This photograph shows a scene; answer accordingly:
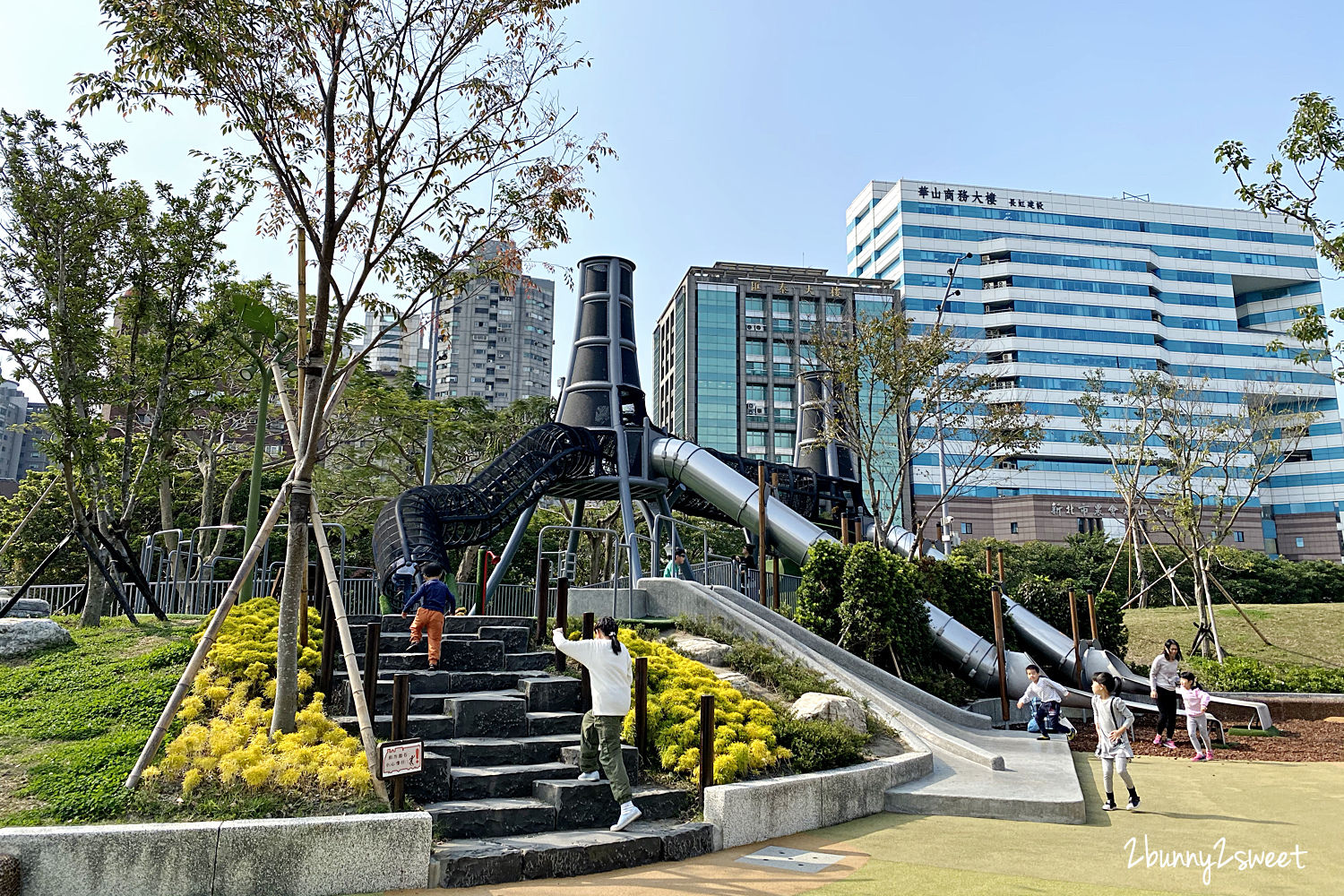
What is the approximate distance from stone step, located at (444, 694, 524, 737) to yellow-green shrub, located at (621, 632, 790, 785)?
1.12 metres

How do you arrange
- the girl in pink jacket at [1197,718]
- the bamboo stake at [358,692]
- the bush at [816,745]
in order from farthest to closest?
the girl in pink jacket at [1197,718] → the bush at [816,745] → the bamboo stake at [358,692]

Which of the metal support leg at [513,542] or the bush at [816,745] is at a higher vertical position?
the metal support leg at [513,542]

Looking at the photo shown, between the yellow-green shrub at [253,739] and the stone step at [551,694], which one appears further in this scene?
the stone step at [551,694]

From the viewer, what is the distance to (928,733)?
12.6 meters

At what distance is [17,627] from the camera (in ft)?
35.2

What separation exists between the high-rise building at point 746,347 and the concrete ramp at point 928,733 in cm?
6743

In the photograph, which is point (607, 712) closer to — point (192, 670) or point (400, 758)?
point (400, 758)

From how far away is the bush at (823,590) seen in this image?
53.4 feet

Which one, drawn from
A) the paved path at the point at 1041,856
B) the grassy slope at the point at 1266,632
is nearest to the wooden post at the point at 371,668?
the paved path at the point at 1041,856

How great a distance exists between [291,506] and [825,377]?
69.9 feet

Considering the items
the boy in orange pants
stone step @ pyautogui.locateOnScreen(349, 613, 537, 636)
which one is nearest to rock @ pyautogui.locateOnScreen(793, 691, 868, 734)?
stone step @ pyautogui.locateOnScreen(349, 613, 537, 636)

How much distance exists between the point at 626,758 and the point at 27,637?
7527 millimetres

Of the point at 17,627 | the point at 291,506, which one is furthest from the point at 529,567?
the point at 291,506

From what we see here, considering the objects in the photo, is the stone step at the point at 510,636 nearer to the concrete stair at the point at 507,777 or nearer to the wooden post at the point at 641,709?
the concrete stair at the point at 507,777
